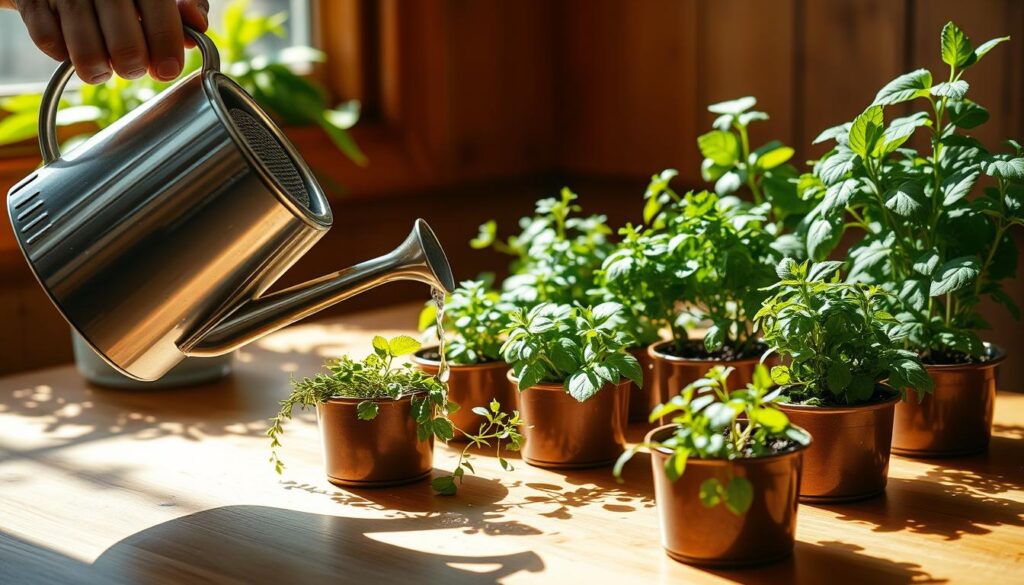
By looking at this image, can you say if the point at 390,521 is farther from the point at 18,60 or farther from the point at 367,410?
the point at 18,60

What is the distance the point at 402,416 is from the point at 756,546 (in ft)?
1.18

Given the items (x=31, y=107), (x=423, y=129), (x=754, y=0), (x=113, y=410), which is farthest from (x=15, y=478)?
(x=754, y=0)

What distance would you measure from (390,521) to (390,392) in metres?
0.14

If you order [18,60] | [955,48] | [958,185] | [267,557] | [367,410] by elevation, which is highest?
[18,60]

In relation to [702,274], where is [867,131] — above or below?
above

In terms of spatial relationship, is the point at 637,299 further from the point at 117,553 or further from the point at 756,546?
the point at 117,553

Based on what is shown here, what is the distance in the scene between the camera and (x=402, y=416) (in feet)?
3.75

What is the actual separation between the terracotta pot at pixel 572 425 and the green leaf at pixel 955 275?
0.30 meters

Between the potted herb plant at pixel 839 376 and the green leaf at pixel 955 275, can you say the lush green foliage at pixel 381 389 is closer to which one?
the potted herb plant at pixel 839 376

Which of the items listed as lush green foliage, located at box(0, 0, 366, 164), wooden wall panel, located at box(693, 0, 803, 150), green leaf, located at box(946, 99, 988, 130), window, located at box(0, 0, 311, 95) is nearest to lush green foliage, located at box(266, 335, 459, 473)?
green leaf, located at box(946, 99, 988, 130)

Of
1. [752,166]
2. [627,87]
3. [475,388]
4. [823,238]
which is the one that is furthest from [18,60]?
[823,238]

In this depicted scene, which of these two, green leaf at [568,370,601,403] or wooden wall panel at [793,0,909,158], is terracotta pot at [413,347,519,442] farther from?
wooden wall panel at [793,0,909,158]

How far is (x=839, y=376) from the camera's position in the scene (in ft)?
3.47

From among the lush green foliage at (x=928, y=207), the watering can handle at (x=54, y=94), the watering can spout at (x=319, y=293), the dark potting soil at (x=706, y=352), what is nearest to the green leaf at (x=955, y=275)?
the lush green foliage at (x=928, y=207)
